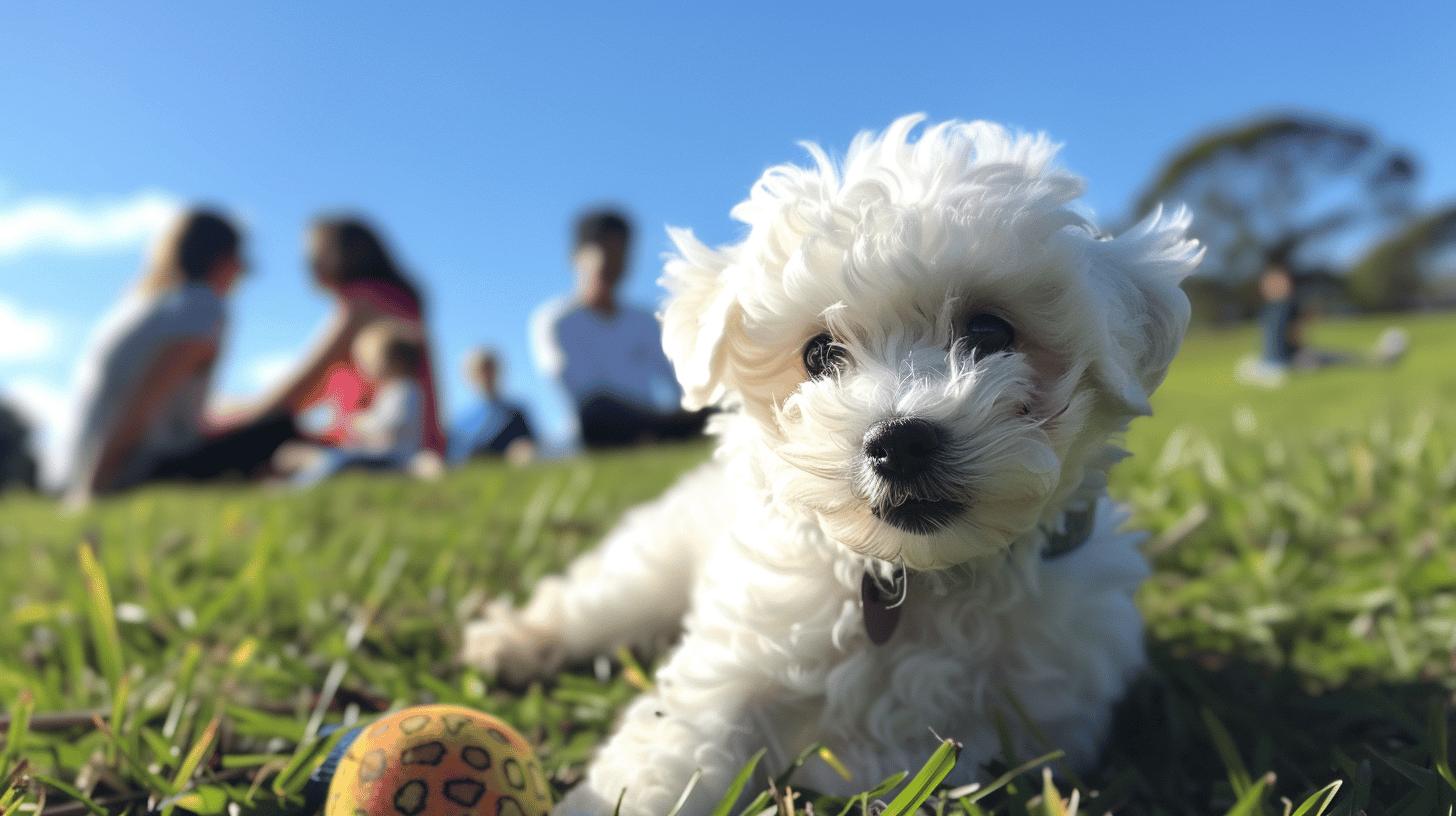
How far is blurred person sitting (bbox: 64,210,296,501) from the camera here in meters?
8.50

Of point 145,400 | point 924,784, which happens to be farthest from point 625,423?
point 924,784

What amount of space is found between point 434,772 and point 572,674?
1.23 metres

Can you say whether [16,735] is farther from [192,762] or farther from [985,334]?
[985,334]

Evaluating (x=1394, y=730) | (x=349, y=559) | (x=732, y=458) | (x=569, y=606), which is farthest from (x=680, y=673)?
(x=349, y=559)

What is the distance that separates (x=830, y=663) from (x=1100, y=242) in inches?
42.3

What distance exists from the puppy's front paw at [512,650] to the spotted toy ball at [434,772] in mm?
958

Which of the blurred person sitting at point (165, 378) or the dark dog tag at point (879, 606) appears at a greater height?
the dark dog tag at point (879, 606)

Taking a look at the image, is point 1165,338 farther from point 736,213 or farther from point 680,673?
point 680,673

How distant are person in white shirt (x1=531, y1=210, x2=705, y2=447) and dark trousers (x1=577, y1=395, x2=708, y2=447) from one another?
0.01m

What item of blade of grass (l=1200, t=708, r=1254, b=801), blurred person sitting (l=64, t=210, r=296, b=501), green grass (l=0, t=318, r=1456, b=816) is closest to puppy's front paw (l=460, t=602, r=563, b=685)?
green grass (l=0, t=318, r=1456, b=816)

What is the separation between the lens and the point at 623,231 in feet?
36.9

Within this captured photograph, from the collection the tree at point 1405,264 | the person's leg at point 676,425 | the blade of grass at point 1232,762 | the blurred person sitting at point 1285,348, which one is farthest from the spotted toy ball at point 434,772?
the tree at point 1405,264

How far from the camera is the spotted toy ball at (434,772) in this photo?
189 centimetres

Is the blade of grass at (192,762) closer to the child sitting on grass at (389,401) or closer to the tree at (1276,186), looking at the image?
the child sitting on grass at (389,401)
